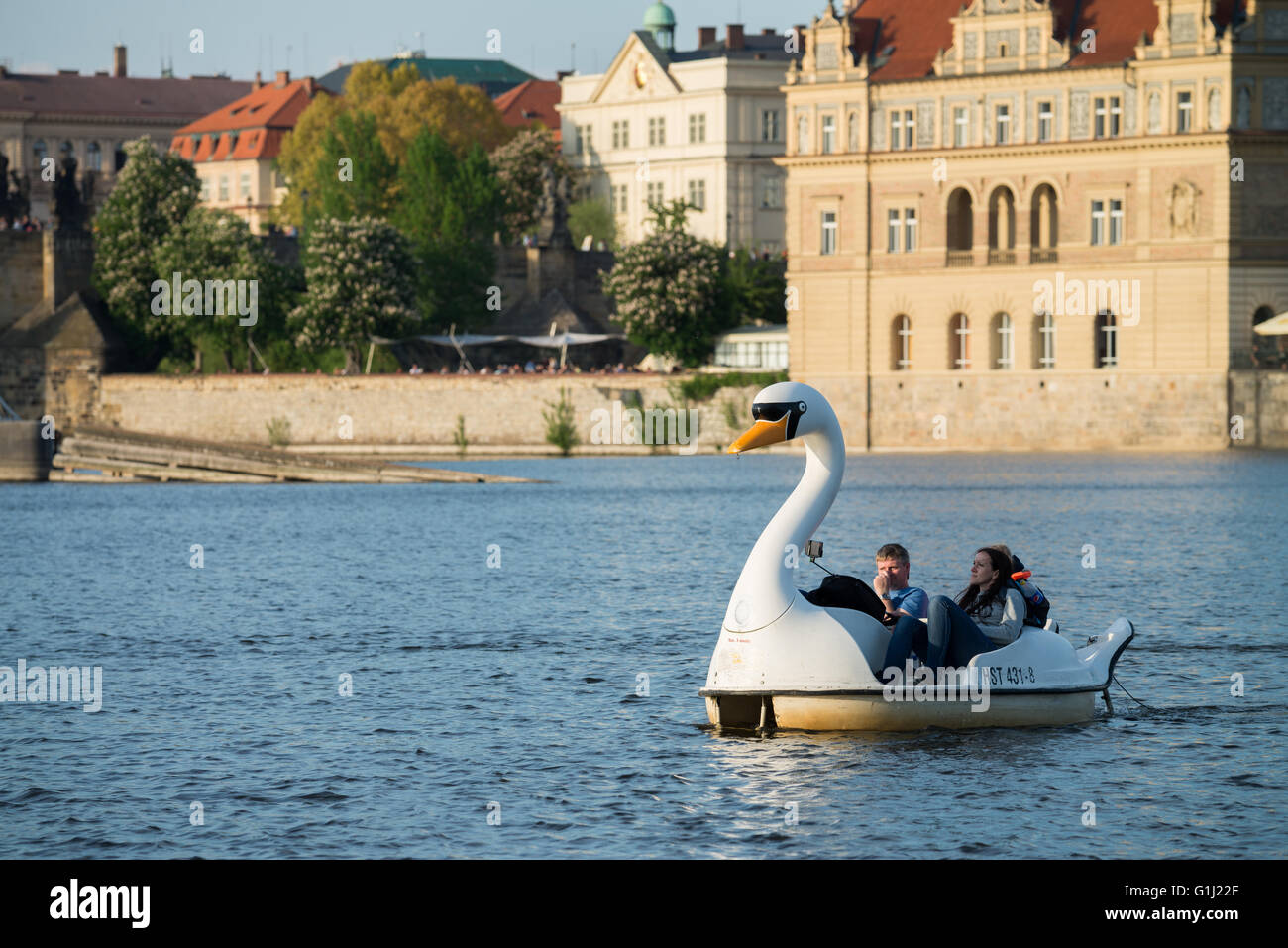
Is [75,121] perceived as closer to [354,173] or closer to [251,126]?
[251,126]

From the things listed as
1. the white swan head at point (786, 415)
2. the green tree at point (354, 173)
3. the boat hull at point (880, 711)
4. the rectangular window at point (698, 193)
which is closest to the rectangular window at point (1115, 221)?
the green tree at point (354, 173)

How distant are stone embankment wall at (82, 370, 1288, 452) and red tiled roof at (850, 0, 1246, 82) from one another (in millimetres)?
14122

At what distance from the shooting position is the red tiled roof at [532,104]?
563 ft

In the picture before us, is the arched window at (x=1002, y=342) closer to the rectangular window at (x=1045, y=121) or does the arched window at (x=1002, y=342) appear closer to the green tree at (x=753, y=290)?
→ the rectangular window at (x=1045, y=121)

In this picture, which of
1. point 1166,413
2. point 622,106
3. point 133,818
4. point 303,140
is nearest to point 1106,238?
point 1166,413

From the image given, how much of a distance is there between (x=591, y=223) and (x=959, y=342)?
148ft

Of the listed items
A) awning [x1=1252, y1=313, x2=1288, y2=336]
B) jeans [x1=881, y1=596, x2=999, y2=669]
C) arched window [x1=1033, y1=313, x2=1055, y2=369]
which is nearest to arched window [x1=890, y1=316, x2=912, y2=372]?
arched window [x1=1033, y1=313, x2=1055, y2=369]

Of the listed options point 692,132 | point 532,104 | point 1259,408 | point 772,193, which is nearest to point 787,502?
point 1259,408

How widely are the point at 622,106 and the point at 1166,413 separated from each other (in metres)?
63.8

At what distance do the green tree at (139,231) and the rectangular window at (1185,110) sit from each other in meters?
51.0

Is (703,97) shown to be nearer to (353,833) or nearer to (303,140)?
(303,140)
